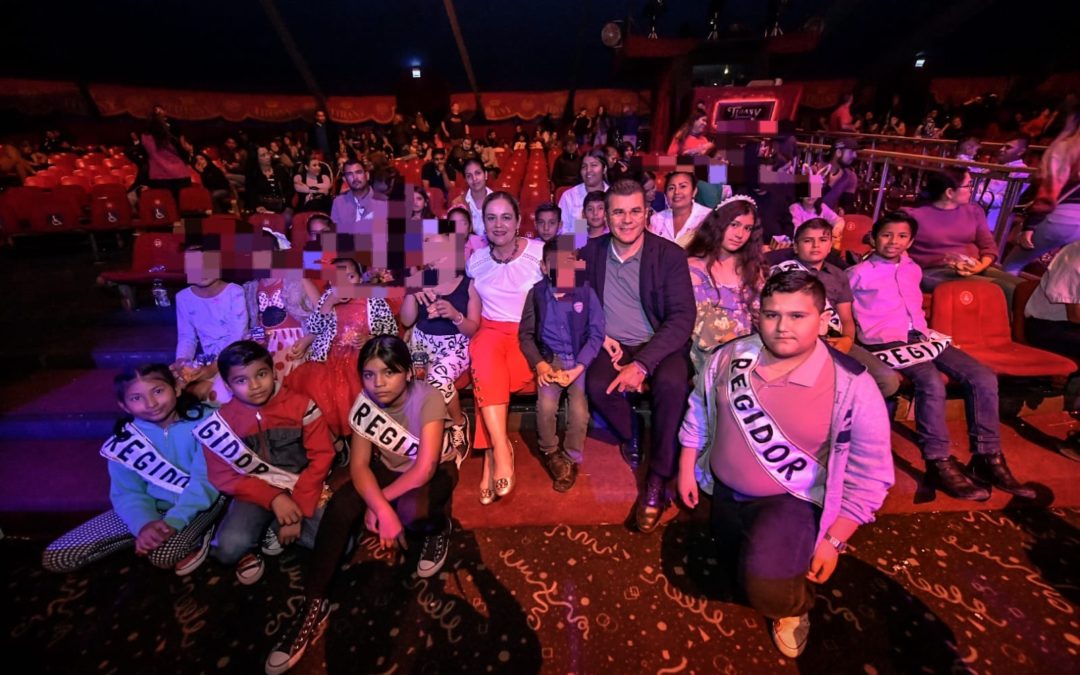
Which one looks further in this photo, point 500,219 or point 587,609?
point 500,219

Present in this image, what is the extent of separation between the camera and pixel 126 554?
2.68 meters

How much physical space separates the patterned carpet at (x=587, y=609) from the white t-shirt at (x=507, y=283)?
1453 mm

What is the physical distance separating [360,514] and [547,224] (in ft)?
8.93

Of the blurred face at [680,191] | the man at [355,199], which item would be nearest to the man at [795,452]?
the blurred face at [680,191]

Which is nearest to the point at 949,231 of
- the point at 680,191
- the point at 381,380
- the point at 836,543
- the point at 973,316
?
the point at 973,316

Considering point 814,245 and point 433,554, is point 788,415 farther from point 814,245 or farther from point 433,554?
A: point 433,554

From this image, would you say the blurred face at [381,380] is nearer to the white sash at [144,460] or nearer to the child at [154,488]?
Result: the child at [154,488]

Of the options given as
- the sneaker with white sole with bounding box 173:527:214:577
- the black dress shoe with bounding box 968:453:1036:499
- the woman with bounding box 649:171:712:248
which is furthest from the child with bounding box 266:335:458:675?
the black dress shoe with bounding box 968:453:1036:499

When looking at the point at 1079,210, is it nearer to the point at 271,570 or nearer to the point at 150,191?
the point at 271,570

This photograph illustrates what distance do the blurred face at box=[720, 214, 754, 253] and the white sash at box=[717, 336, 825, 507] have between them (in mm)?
1056

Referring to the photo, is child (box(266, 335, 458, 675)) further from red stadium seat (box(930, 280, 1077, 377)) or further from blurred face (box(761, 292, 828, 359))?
red stadium seat (box(930, 280, 1077, 377))

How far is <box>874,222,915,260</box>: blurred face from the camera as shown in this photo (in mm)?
3079

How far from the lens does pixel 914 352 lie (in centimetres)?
302

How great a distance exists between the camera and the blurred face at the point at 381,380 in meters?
2.20
